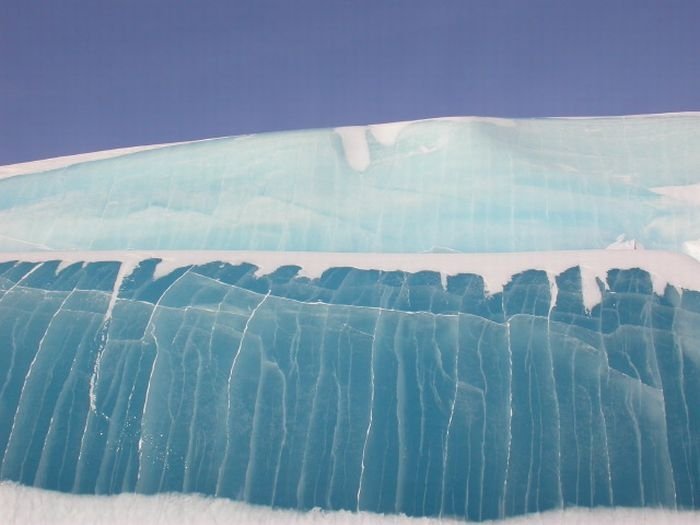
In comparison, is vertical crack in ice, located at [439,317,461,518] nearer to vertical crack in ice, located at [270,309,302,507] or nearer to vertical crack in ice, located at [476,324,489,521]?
vertical crack in ice, located at [476,324,489,521]

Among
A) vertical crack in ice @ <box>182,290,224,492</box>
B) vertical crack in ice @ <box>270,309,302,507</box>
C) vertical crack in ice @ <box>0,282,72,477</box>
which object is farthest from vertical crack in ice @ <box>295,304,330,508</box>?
vertical crack in ice @ <box>0,282,72,477</box>

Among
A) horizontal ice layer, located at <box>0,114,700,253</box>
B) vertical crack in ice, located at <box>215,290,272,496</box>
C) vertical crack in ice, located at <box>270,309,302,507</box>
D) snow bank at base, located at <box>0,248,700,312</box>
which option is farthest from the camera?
horizontal ice layer, located at <box>0,114,700,253</box>

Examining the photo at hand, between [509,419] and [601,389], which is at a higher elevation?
[601,389]

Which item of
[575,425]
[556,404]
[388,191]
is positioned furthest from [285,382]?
[388,191]

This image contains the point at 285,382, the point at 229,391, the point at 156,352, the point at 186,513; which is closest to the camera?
the point at 186,513

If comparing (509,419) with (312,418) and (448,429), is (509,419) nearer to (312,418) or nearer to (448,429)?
(448,429)

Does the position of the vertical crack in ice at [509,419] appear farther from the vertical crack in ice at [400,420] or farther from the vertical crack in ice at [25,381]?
the vertical crack in ice at [25,381]

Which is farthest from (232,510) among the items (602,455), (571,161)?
(571,161)

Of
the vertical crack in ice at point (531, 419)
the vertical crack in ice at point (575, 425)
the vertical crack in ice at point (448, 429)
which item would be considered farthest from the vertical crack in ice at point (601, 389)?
the vertical crack in ice at point (448, 429)
